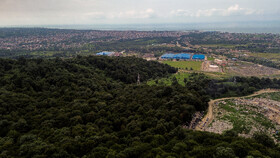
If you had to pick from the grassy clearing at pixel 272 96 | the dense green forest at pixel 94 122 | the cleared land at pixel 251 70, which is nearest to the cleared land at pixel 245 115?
the grassy clearing at pixel 272 96

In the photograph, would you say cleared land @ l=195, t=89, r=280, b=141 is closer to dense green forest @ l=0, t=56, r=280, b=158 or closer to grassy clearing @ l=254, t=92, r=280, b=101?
grassy clearing @ l=254, t=92, r=280, b=101

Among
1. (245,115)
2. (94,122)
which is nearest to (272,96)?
(245,115)

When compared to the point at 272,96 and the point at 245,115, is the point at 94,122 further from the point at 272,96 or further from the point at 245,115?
the point at 272,96

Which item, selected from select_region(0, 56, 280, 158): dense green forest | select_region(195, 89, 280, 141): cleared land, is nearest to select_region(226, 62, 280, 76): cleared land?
select_region(195, 89, 280, 141): cleared land

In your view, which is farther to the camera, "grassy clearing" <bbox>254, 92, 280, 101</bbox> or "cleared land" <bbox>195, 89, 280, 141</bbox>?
"grassy clearing" <bbox>254, 92, 280, 101</bbox>

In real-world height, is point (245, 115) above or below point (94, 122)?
below

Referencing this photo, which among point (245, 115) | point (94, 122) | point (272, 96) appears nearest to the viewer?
point (94, 122)
